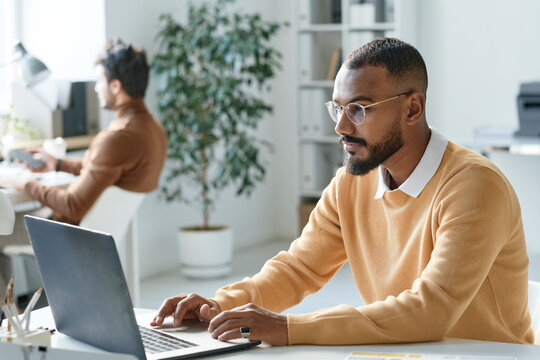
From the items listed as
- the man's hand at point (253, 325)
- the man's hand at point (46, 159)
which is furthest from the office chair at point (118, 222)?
the man's hand at point (253, 325)

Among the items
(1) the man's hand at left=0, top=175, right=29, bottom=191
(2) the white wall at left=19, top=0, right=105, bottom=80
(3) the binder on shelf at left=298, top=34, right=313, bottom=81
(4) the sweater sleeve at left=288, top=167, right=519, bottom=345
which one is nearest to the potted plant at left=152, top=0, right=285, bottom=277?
(2) the white wall at left=19, top=0, right=105, bottom=80

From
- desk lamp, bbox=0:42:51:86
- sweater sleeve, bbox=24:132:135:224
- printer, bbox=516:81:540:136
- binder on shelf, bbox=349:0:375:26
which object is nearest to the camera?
sweater sleeve, bbox=24:132:135:224

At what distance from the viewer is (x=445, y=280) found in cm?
159

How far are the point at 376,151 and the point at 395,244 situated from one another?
21 cm

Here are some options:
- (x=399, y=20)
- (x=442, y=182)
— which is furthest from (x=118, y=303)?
(x=399, y=20)

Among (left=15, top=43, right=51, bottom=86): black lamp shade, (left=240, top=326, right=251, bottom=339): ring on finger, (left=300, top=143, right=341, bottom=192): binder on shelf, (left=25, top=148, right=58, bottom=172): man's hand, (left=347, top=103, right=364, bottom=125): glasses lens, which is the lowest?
(left=300, top=143, right=341, bottom=192): binder on shelf

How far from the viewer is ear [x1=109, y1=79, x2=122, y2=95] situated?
12.3 ft

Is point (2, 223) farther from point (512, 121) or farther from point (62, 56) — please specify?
point (512, 121)

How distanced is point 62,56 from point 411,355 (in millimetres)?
3711

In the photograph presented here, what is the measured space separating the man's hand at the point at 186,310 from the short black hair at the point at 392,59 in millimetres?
560

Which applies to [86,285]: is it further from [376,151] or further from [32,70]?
[32,70]

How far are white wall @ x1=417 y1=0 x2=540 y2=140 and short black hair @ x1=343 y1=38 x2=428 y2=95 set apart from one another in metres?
3.51

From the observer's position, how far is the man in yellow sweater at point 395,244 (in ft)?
5.08

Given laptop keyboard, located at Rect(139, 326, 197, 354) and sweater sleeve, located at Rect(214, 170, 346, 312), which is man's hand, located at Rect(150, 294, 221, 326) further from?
sweater sleeve, located at Rect(214, 170, 346, 312)
